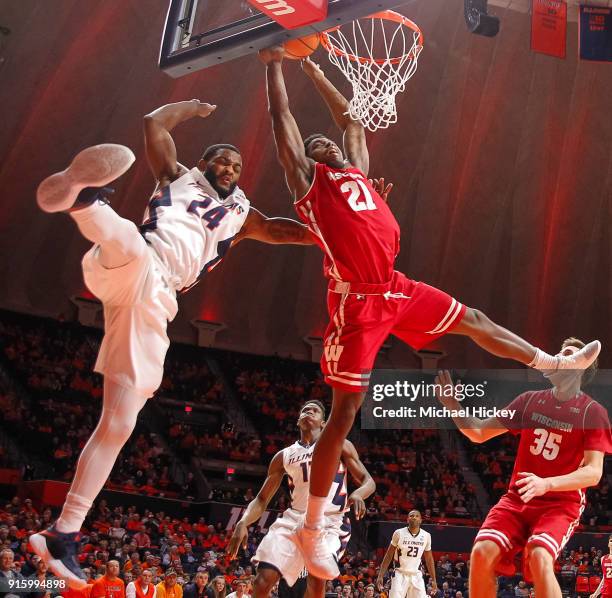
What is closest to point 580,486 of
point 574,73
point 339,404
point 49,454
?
point 339,404

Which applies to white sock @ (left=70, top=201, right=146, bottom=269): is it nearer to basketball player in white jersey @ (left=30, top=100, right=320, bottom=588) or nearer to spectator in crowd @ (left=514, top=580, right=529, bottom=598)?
basketball player in white jersey @ (left=30, top=100, right=320, bottom=588)

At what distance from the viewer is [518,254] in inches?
985

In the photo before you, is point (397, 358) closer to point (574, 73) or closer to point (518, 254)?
point (518, 254)

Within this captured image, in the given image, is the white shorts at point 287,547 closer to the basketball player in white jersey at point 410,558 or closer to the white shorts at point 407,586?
the basketball player in white jersey at point 410,558

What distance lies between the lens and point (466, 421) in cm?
696

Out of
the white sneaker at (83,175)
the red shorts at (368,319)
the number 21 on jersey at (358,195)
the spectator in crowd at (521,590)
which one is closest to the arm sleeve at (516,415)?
the red shorts at (368,319)

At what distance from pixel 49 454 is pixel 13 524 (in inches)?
225

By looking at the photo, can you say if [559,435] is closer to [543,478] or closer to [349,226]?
[543,478]

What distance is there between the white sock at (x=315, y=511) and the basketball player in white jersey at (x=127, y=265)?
68.8 inches

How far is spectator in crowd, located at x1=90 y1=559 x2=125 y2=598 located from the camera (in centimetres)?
1084

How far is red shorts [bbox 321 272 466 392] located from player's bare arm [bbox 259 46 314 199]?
0.82m

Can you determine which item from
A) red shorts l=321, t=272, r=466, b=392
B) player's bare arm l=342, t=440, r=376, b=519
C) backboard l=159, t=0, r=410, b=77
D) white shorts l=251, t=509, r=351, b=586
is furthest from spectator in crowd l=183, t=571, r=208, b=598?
backboard l=159, t=0, r=410, b=77

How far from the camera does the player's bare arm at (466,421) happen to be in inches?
270

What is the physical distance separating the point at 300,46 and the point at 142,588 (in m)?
7.78
